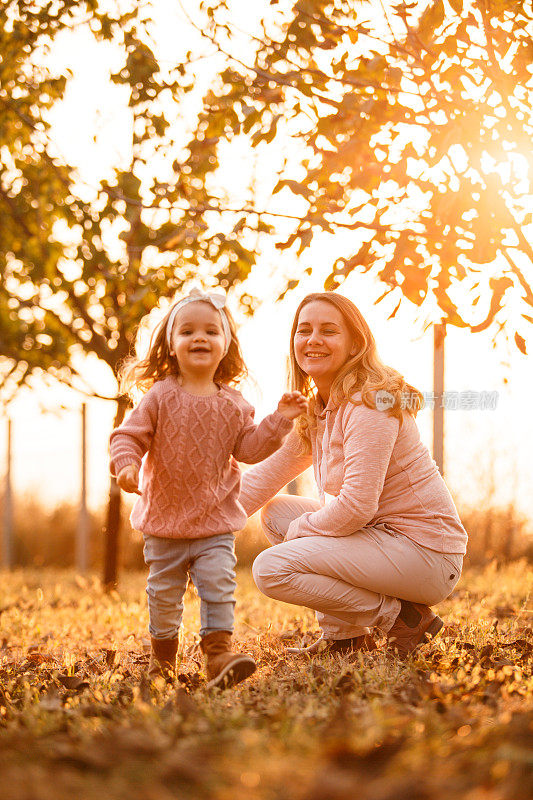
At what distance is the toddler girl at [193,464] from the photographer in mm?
3195

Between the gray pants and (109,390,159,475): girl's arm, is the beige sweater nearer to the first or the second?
the gray pants

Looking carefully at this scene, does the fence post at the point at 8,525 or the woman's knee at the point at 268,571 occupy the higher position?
the woman's knee at the point at 268,571

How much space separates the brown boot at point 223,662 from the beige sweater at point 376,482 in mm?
540

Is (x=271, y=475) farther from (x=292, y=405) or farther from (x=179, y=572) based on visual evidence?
(x=179, y=572)

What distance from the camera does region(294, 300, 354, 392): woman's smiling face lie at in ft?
11.2

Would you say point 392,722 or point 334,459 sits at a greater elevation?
point 334,459

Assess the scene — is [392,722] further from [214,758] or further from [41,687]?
[41,687]

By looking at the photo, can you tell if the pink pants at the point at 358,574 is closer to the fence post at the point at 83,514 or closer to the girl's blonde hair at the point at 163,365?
the girl's blonde hair at the point at 163,365

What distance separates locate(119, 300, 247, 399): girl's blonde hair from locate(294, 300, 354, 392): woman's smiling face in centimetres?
27

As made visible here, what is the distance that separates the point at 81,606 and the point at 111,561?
3.18ft

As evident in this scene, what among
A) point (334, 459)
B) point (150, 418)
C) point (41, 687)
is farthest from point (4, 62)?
point (41, 687)

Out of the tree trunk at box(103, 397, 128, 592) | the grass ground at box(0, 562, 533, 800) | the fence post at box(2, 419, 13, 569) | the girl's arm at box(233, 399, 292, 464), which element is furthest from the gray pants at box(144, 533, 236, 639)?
the fence post at box(2, 419, 13, 569)

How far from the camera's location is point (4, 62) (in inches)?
198

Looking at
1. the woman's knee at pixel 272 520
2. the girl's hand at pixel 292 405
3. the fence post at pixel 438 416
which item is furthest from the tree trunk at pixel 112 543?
the girl's hand at pixel 292 405
